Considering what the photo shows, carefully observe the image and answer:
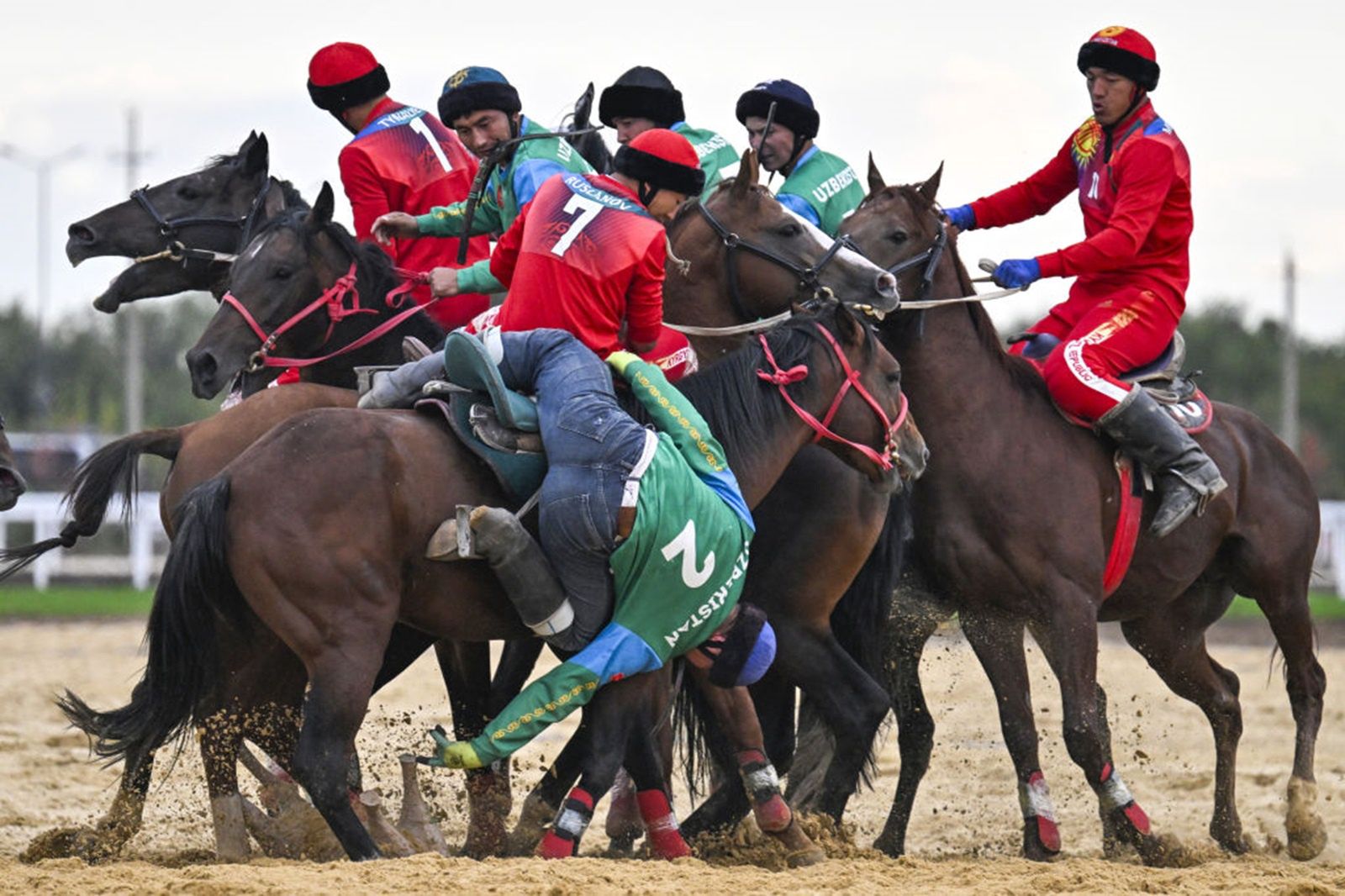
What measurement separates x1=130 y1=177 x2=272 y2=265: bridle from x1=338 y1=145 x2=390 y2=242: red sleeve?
44cm

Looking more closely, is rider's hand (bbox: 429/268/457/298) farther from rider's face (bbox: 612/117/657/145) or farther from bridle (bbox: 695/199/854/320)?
rider's face (bbox: 612/117/657/145)

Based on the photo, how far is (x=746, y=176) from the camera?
732 centimetres

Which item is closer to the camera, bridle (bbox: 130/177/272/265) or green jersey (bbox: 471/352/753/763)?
green jersey (bbox: 471/352/753/763)

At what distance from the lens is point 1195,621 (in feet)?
29.0

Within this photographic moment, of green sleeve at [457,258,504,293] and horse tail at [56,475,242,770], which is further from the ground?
green sleeve at [457,258,504,293]

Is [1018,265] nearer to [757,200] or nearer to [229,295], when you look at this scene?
[757,200]

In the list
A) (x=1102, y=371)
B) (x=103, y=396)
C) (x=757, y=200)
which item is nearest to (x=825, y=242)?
(x=757, y=200)

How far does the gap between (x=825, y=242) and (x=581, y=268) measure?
1.37m

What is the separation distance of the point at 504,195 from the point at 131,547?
19889mm

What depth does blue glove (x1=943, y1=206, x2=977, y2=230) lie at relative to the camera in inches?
325

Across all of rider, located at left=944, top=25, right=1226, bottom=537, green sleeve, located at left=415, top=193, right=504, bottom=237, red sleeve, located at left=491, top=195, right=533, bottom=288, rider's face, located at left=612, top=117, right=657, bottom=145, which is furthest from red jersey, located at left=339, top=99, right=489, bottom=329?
rider, located at left=944, top=25, right=1226, bottom=537

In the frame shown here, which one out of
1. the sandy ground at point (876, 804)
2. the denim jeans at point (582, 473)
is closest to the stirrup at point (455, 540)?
the denim jeans at point (582, 473)

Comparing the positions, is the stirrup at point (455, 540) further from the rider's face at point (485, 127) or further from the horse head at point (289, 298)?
the rider's face at point (485, 127)

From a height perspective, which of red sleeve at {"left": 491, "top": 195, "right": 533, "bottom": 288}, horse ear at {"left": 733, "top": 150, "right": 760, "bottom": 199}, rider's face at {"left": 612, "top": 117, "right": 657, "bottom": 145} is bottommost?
red sleeve at {"left": 491, "top": 195, "right": 533, "bottom": 288}
